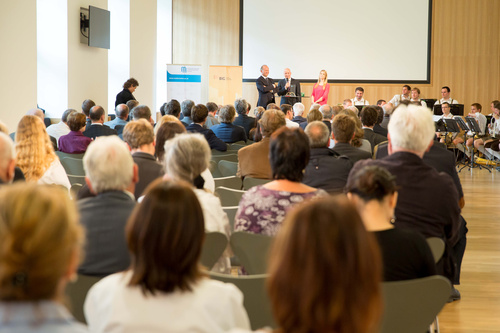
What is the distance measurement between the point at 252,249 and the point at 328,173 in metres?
1.68

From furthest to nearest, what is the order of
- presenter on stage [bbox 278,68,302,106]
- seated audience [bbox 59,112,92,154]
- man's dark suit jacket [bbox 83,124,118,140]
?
presenter on stage [bbox 278,68,302,106], man's dark suit jacket [bbox 83,124,118,140], seated audience [bbox 59,112,92,154]

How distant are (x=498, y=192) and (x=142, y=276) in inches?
356

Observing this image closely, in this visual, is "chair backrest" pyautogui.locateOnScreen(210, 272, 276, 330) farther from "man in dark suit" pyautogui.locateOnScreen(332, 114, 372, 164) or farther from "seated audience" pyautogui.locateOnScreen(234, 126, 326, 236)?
"man in dark suit" pyautogui.locateOnScreen(332, 114, 372, 164)

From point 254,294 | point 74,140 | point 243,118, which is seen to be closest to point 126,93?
point 243,118

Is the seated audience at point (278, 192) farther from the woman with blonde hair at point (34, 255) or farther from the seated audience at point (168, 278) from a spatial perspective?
the woman with blonde hair at point (34, 255)

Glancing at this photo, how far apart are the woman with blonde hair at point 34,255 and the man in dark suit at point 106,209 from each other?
1.24m

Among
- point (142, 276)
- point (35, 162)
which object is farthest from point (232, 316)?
point (35, 162)

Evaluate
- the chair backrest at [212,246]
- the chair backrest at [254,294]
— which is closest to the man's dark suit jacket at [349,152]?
the chair backrest at [212,246]

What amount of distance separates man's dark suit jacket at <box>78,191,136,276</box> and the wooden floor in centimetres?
243

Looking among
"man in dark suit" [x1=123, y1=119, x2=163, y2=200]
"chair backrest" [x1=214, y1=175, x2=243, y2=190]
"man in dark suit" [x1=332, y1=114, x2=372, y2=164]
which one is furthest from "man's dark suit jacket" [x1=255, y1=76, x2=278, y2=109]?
"man in dark suit" [x1=123, y1=119, x2=163, y2=200]

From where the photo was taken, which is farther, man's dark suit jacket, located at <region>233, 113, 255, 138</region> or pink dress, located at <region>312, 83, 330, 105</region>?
pink dress, located at <region>312, 83, 330, 105</region>

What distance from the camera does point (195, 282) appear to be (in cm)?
173

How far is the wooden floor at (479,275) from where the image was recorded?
4227 millimetres

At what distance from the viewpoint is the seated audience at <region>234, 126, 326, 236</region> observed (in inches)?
125
